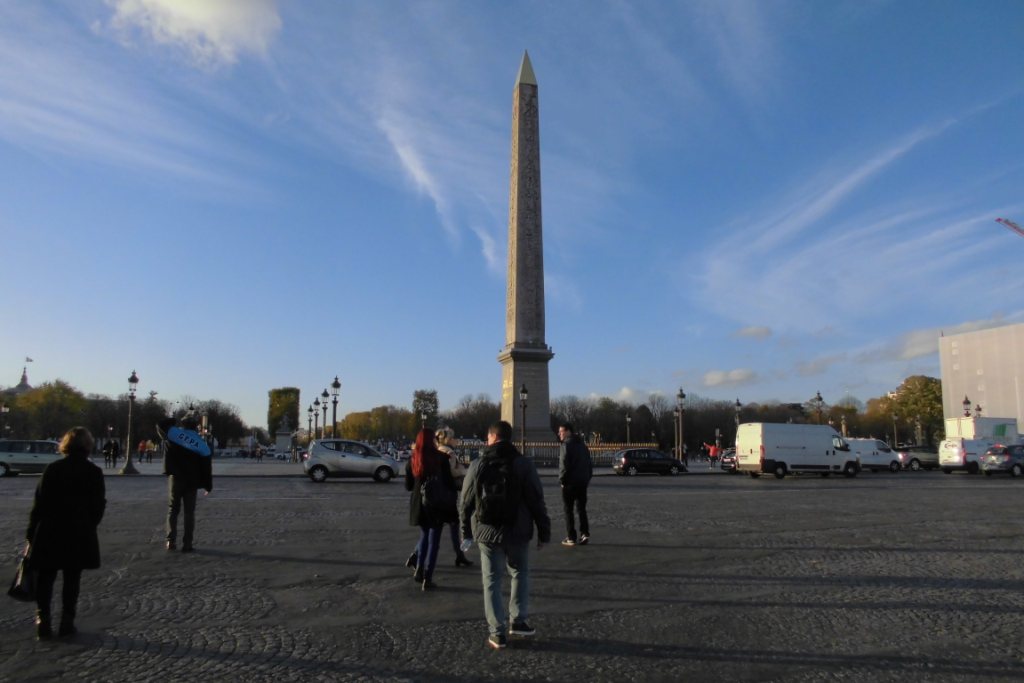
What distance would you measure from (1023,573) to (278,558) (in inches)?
320

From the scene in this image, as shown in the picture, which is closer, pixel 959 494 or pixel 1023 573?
pixel 1023 573

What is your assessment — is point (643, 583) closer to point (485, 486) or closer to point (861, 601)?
point (861, 601)

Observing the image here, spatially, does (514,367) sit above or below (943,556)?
above

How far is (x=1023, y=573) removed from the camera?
8.48 meters

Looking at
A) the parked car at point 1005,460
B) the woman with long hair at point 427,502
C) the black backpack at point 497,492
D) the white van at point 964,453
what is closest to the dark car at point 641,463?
the parked car at point 1005,460

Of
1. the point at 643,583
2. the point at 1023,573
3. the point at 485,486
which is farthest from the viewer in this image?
the point at 1023,573

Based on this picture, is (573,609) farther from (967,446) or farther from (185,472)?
(967,446)

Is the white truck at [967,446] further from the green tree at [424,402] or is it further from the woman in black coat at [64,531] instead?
the green tree at [424,402]

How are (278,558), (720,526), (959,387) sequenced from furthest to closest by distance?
1. (959,387)
2. (720,526)
3. (278,558)

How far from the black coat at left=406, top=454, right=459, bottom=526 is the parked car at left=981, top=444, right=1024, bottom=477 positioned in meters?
34.3

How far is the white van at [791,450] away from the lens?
32.1 m

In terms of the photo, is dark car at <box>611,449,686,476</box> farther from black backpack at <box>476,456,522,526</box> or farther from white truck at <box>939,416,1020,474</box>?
black backpack at <box>476,456,522,526</box>

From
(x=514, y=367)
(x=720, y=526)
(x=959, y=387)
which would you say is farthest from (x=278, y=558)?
(x=959, y=387)

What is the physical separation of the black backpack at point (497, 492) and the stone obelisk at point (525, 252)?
104 ft
